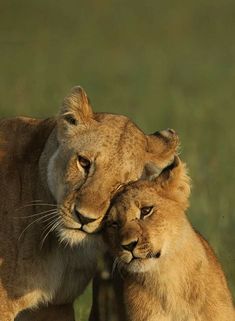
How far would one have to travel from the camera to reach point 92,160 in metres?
5.76

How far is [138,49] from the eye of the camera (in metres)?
19.5

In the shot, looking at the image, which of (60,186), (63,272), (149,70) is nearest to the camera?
(60,186)

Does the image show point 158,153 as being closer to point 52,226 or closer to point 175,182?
point 175,182

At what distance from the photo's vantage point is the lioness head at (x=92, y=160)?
5.63 m

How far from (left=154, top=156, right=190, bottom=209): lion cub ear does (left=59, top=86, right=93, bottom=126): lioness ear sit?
0.51 m

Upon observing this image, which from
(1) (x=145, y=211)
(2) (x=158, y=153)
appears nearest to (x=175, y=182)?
(2) (x=158, y=153)

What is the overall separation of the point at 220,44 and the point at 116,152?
14.0m

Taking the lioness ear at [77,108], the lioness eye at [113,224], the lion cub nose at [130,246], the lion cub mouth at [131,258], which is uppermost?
the lioness ear at [77,108]

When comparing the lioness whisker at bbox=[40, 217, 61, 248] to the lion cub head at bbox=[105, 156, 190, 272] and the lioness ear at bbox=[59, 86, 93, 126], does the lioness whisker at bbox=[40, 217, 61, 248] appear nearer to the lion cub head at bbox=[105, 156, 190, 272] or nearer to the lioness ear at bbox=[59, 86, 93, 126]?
the lion cub head at bbox=[105, 156, 190, 272]

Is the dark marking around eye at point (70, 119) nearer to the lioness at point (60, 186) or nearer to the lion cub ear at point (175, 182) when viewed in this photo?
the lioness at point (60, 186)

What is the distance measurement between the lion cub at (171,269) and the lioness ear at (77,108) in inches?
20.3

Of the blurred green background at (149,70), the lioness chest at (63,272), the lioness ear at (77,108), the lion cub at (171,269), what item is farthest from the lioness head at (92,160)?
the blurred green background at (149,70)

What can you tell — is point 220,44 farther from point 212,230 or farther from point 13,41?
point 212,230

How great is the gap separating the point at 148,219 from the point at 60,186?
1.63 ft
